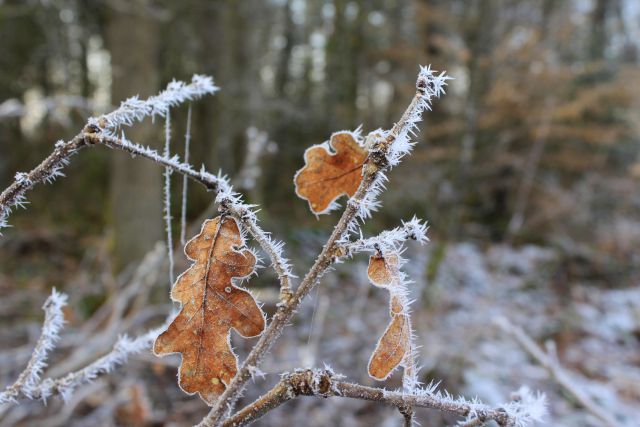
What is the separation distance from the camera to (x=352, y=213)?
458mm

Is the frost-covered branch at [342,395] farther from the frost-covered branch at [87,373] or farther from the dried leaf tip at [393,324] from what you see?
the frost-covered branch at [87,373]

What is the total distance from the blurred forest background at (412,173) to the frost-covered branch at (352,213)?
1.15m

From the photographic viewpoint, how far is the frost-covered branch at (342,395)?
1.46 feet

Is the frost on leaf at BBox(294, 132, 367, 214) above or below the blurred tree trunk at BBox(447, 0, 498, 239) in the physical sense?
below

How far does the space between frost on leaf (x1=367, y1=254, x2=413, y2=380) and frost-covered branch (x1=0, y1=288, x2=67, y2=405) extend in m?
0.37

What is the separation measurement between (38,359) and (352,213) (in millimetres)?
401

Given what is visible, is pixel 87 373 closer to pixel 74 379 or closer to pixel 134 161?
pixel 74 379

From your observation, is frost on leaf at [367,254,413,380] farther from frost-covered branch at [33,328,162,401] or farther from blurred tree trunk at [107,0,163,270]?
blurred tree trunk at [107,0,163,270]

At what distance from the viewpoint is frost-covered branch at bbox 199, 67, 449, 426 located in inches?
17.9

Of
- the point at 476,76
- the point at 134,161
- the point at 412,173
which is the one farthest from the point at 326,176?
the point at 412,173

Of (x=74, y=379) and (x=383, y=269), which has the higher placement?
(x=383, y=269)

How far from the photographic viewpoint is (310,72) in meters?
14.5

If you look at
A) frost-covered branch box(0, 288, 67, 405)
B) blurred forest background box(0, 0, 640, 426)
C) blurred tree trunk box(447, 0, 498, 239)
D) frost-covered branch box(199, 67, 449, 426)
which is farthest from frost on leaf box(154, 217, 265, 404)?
blurred tree trunk box(447, 0, 498, 239)

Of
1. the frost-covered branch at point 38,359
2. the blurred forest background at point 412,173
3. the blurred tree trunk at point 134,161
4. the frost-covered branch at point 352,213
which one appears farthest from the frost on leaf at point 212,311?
the blurred tree trunk at point 134,161
